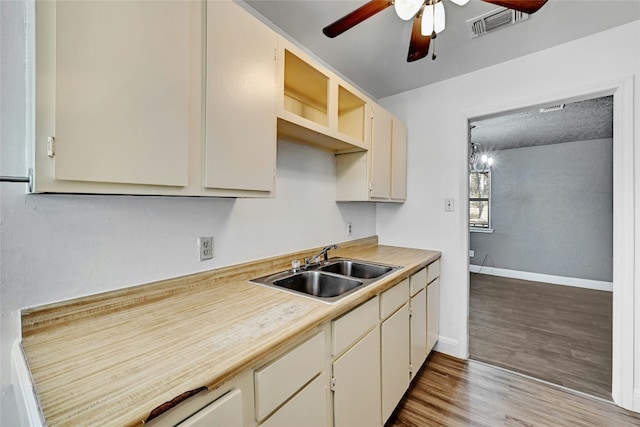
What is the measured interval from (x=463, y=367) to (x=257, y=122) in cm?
243

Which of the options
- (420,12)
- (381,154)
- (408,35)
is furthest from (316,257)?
(408,35)

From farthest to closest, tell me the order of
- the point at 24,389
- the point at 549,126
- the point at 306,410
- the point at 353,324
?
1. the point at 549,126
2. the point at 353,324
3. the point at 306,410
4. the point at 24,389

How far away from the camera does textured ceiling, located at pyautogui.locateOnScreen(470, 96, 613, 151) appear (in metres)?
2.93

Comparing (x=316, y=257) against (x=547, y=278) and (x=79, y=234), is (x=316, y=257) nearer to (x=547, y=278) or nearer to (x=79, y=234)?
(x=79, y=234)

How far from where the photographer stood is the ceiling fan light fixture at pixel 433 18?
4.05 ft

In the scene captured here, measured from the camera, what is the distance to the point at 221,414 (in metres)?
0.68

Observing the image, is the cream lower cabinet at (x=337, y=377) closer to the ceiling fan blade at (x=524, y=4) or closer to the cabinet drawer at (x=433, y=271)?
the cabinet drawer at (x=433, y=271)

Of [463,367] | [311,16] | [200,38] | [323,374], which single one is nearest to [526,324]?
[463,367]

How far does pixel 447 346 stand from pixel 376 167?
1733 mm

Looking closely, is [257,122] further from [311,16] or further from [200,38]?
[311,16]

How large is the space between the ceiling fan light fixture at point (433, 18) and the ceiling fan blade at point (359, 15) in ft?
0.62

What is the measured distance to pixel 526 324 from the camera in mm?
2936

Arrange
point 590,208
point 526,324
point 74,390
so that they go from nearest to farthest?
point 74,390 → point 526,324 → point 590,208

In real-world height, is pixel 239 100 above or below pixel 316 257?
above
